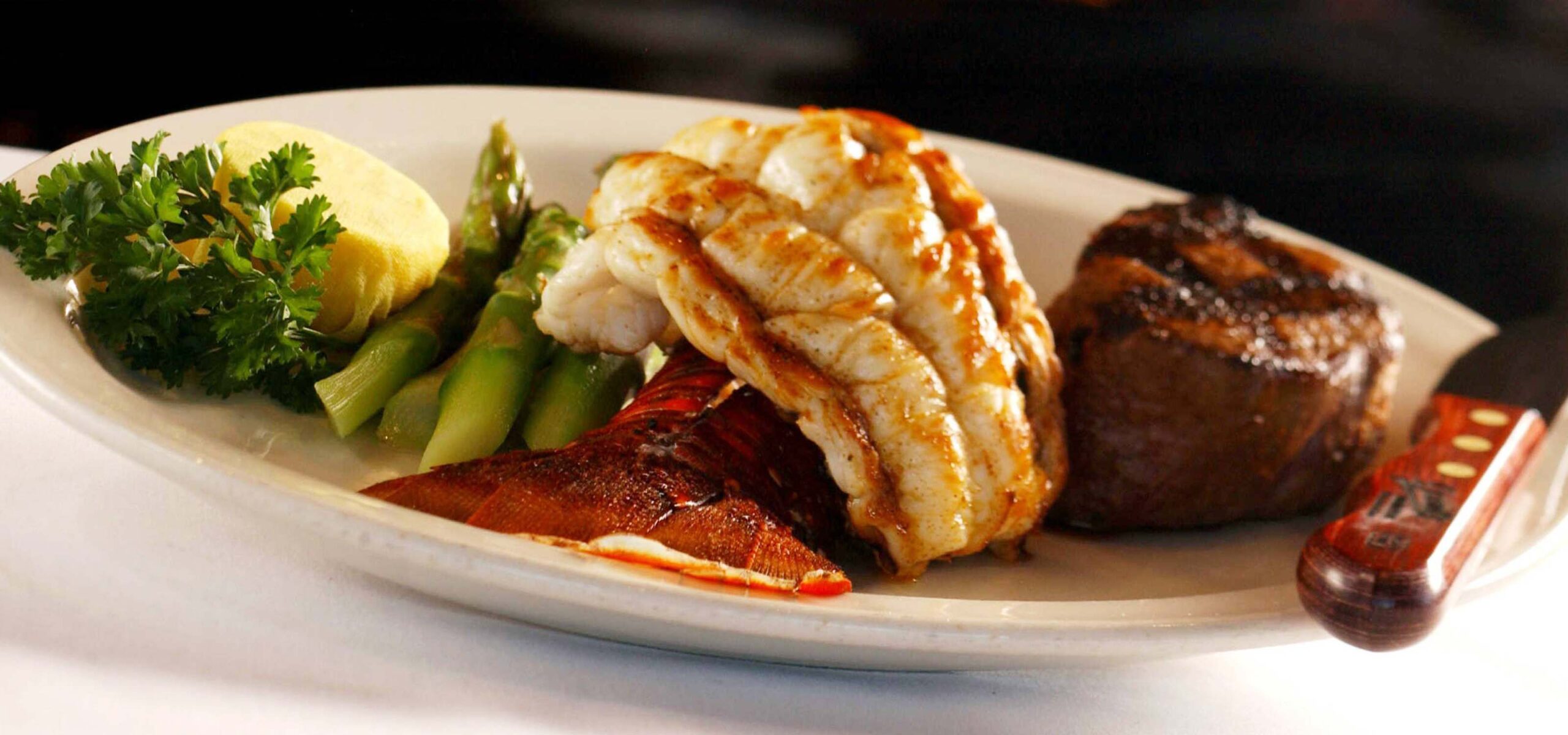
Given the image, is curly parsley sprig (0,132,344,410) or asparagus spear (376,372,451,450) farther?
asparagus spear (376,372,451,450)

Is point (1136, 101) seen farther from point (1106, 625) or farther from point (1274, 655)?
point (1106, 625)

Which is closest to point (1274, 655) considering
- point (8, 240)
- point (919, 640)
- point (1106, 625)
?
point (1106, 625)

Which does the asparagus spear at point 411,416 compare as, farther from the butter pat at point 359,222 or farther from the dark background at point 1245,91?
the dark background at point 1245,91

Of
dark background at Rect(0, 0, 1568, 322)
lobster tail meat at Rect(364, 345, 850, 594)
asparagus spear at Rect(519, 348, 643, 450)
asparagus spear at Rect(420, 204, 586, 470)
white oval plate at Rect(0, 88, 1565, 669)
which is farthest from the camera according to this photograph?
dark background at Rect(0, 0, 1568, 322)

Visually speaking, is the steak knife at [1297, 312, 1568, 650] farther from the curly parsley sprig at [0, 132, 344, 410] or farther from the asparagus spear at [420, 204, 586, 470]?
the curly parsley sprig at [0, 132, 344, 410]

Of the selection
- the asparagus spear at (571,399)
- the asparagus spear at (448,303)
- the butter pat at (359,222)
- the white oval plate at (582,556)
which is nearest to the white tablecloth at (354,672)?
the white oval plate at (582,556)

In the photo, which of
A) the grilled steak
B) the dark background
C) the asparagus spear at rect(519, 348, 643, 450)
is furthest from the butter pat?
the dark background

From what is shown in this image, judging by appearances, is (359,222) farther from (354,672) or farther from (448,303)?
(354,672)
